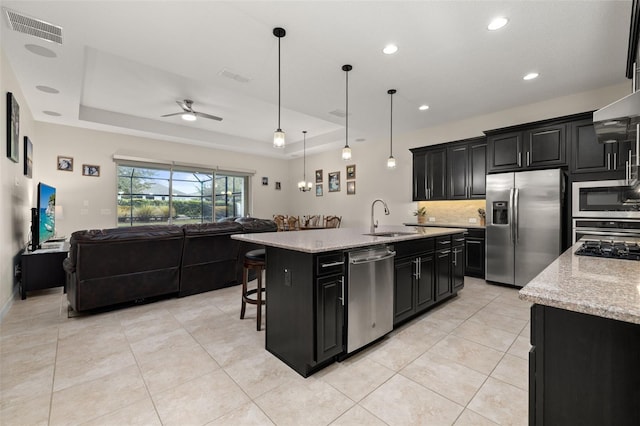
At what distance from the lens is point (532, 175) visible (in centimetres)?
407

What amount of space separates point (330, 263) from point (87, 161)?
6460 millimetres

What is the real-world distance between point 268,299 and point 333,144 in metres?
5.79

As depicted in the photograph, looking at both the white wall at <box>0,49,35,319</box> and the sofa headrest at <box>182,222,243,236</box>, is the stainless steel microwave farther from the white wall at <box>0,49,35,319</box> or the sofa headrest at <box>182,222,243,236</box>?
the white wall at <box>0,49,35,319</box>

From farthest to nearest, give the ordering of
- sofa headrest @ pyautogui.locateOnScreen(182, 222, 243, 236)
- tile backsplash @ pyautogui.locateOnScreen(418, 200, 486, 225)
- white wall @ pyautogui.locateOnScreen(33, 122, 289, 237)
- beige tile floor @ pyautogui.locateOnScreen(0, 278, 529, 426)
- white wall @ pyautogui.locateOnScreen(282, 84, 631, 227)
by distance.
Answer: white wall @ pyautogui.locateOnScreen(33, 122, 289, 237)
tile backsplash @ pyautogui.locateOnScreen(418, 200, 486, 225)
white wall @ pyautogui.locateOnScreen(282, 84, 631, 227)
sofa headrest @ pyautogui.locateOnScreen(182, 222, 243, 236)
beige tile floor @ pyautogui.locateOnScreen(0, 278, 529, 426)

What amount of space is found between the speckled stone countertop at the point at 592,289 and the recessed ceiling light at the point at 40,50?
4.65 metres

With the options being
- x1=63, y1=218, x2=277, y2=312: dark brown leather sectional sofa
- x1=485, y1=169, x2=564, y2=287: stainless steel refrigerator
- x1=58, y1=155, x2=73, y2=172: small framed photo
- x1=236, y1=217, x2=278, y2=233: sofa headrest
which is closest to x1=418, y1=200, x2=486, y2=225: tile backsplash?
x1=485, y1=169, x2=564, y2=287: stainless steel refrigerator

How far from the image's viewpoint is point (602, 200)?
143 inches

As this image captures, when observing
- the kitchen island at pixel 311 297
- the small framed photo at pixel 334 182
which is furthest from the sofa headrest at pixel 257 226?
the small framed photo at pixel 334 182

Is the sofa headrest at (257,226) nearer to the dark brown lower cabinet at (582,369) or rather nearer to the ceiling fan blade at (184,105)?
the ceiling fan blade at (184,105)

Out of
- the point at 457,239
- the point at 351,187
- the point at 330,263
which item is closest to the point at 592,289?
the point at 330,263

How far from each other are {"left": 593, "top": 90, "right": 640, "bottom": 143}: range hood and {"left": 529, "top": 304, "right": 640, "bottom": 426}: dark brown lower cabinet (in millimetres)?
1138

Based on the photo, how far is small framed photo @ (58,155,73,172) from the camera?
5.54 metres

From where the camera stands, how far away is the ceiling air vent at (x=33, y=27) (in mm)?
2449

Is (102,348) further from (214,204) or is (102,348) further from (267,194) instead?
(267,194)
